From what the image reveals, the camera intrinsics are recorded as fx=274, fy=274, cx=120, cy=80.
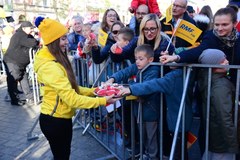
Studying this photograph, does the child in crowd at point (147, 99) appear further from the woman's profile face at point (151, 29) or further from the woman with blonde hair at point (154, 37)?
the woman's profile face at point (151, 29)

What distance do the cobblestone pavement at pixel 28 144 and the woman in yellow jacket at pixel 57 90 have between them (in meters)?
1.25

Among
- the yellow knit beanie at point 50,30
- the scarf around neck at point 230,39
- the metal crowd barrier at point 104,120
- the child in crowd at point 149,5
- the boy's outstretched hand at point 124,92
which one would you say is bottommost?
the metal crowd barrier at point 104,120

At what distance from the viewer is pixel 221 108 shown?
247 cm

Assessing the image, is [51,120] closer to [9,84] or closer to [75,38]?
[75,38]

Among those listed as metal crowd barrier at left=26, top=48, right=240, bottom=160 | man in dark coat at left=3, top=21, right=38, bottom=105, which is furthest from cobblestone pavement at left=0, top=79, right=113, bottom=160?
man in dark coat at left=3, top=21, right=38, bottom=105

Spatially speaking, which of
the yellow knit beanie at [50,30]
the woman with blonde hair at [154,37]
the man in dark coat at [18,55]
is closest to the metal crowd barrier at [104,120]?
the woman with blonde hair at [154,37]

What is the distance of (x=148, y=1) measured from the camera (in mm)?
5102

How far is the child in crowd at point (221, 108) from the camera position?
2461 millimetres

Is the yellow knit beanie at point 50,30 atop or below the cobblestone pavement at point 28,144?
atop

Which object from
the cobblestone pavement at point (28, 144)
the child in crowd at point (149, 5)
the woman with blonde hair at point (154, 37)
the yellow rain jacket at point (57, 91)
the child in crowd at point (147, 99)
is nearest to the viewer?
the yellow rain jacket at point (57, 91)

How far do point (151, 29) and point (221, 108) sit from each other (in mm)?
1324

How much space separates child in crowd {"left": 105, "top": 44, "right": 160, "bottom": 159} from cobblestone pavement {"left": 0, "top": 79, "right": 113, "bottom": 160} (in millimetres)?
955

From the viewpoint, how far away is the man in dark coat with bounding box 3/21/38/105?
659 centimetres

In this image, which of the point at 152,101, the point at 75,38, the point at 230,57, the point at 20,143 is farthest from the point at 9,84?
the point at 230,57
